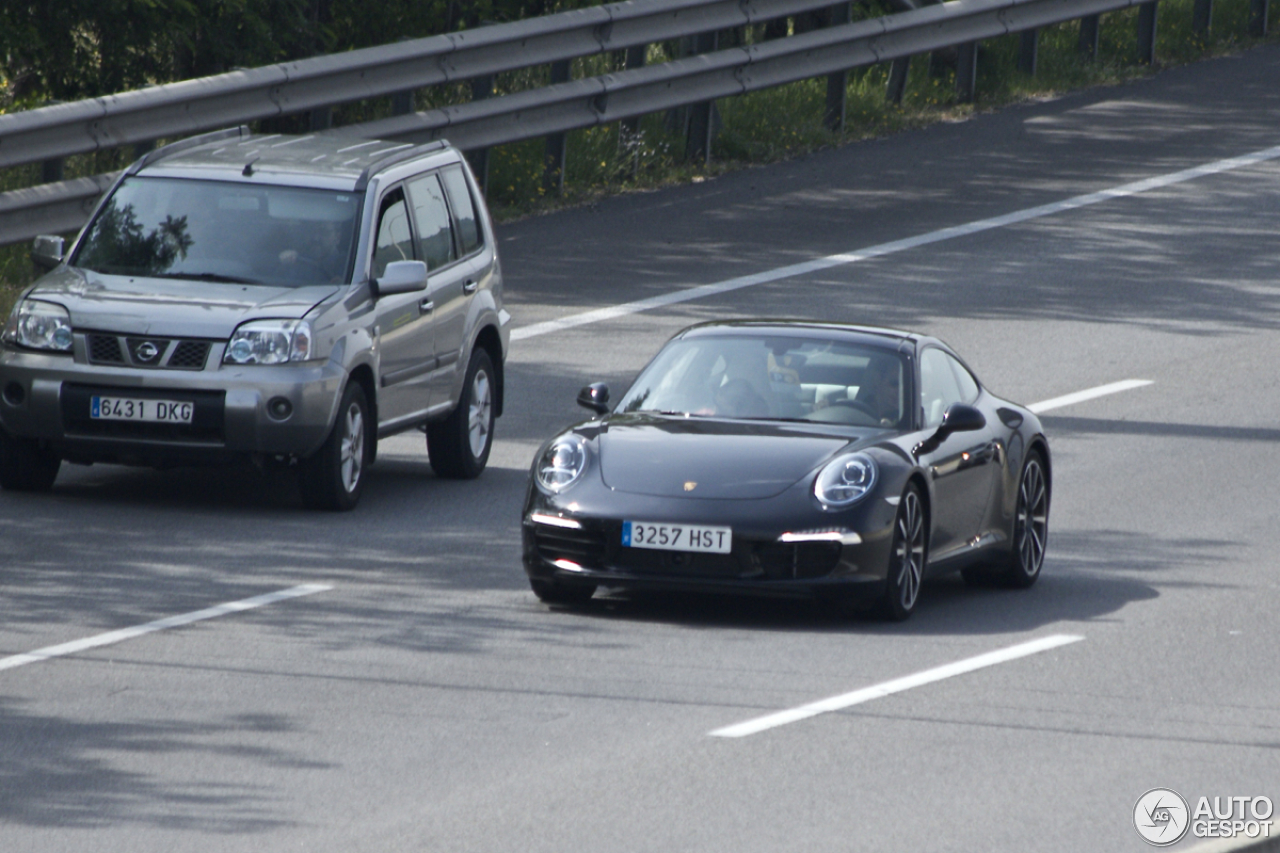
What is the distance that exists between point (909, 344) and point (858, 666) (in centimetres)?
237

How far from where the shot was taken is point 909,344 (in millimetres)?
11297

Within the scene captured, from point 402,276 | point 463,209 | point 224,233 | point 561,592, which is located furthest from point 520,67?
point 561,592

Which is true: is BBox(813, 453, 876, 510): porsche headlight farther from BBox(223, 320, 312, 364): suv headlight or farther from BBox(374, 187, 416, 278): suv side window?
BBox(374, 187, 416, 278): suv side window

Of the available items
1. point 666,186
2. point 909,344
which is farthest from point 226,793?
point 666,186

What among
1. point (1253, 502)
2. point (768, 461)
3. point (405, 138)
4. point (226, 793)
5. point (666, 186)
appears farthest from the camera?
point (666, 186)

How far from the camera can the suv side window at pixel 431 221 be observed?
44.6ft

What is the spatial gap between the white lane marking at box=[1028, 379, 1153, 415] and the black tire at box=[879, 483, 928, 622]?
4.90 metres

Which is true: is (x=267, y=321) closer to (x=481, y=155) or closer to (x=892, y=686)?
(x=892, y=686)

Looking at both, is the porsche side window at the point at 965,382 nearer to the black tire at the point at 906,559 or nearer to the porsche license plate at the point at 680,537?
A: the black tire at the point at 906,559

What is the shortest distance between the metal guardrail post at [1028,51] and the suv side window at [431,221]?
530 inches

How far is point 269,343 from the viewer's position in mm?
12055

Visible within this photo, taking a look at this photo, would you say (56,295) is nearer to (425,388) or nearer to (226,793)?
(425,388)

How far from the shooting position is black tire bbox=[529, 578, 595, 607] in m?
10.3

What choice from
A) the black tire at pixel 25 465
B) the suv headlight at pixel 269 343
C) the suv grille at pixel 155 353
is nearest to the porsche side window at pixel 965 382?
the suv headlight at pixel 269 343
